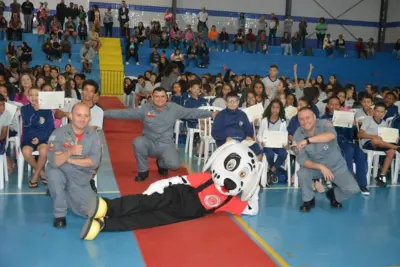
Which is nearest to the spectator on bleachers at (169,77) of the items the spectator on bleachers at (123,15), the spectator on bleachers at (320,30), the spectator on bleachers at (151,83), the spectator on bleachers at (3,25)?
the spectator on bleachers at (151,83)

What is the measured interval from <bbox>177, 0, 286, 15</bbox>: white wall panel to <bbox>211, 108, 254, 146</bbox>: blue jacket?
52.8 ft

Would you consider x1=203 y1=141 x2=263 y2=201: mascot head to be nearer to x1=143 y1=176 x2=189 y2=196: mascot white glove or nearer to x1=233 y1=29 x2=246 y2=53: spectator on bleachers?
x1=143 y1=176 x2=189 y2=196: mascot white glove

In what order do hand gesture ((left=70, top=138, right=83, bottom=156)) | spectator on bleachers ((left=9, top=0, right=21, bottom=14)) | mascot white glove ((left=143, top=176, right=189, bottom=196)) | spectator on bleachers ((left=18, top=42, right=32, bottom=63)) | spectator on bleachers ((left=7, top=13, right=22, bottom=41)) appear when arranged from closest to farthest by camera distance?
1. hand gesture ((left=70, top=138, right=83, bottom=156))
2. mascot white glove ((left=143, top=176, right=189, bottom=196))
3. spectator on bleachers ((left=18, top=42, right=32, bottom=63))
4. spectator on bleachers ((left=7, top=13, right=22, bottom=41))
5. spectator on bleachers ((left=9, top=0, right=21, bottom=14))

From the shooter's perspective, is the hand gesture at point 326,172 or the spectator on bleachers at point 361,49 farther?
the spectator on bleachers at point 361,49

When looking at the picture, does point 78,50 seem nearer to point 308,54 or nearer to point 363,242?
point 308,54

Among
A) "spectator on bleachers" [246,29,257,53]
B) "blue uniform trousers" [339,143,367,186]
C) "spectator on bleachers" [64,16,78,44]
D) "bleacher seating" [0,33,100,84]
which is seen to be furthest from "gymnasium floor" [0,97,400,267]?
"spectator on bleachers" [246,29,257,53]

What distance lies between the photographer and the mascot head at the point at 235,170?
15.0 feet

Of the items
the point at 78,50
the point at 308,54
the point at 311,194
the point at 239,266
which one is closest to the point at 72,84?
the point at 311,194

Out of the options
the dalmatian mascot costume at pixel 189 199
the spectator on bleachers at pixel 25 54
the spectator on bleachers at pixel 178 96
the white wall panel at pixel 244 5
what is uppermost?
the white wall panel at pixel 244 5

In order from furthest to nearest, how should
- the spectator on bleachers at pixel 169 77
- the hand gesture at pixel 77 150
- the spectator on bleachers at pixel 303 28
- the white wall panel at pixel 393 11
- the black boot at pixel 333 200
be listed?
1. the white wall panel at pixel 393 11
2. the spectator on bleachers at pixel 303 28
3. the spectator on bleachers at pixel 169 77
4. the black boot at pixel 333 200
5. the hand gesture at pixel 77 150

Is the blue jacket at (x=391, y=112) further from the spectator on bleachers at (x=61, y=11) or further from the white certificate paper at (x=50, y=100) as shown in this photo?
the spectator on bleachers at (x=61, y=11)

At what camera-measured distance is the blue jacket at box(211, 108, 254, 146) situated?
6.17m

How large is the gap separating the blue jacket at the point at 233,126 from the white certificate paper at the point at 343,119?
1.24 m

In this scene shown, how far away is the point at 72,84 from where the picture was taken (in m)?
8.79
